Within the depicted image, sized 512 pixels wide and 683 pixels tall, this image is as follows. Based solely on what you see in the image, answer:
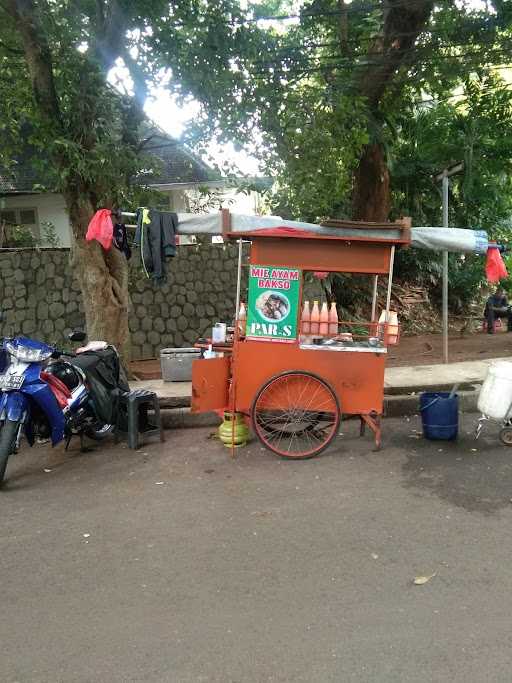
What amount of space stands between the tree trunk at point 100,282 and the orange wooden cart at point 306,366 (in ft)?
9.15

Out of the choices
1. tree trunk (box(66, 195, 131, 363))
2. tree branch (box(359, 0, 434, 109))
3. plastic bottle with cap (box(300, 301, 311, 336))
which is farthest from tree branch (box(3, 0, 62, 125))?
tree branch (box(359, 0, 434, 109))

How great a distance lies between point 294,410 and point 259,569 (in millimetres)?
2229

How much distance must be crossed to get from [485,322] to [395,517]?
11.0m

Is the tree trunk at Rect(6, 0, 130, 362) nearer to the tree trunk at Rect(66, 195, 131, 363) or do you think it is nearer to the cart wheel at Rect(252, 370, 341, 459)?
the tree trunk at Rect(66, 195, 131, 363)

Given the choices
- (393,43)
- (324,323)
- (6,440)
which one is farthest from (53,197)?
(6,440)

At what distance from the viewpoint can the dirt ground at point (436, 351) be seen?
9336 mm

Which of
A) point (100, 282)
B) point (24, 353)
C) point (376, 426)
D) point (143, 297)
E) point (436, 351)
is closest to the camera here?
point (24, 353)

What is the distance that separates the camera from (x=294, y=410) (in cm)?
542

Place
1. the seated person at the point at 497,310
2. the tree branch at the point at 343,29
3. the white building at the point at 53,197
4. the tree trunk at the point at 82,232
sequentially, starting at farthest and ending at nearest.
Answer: the white building at the point at 53,197 < the seated person at the point at 497,310 < the tree branch at the point at 343,29 < the tree trunk at the point at 82,232

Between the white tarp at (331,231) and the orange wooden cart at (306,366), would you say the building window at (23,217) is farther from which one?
the orange wooden cart at (306,366)

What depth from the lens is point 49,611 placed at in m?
2.95

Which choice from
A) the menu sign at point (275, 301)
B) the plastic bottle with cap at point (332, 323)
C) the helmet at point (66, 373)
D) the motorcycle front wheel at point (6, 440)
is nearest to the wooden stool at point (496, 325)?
the plastic bottle with cap at point (332, 323)

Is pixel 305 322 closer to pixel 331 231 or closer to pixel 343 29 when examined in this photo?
pixel 331 231

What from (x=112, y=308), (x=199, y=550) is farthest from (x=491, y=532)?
(x=112, y=308)
